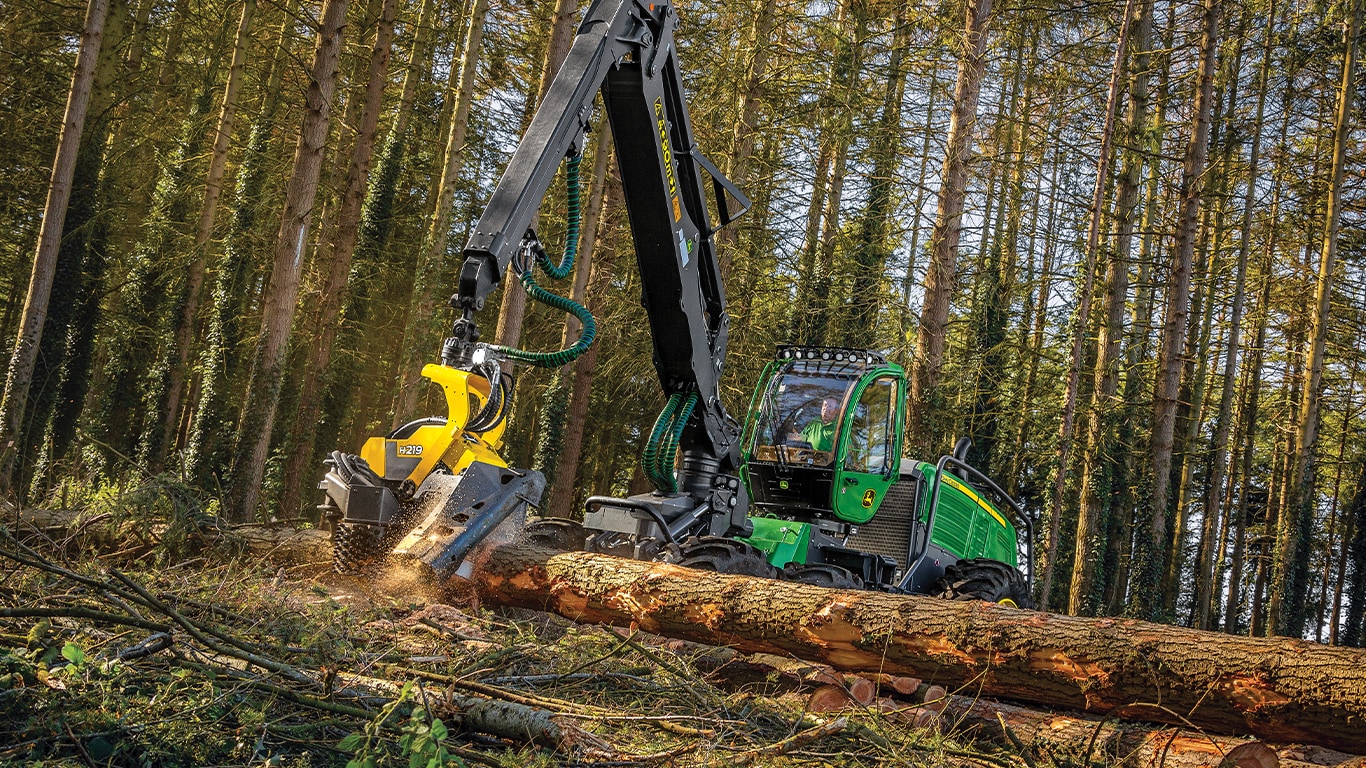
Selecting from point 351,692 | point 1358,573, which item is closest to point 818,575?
point 351,692

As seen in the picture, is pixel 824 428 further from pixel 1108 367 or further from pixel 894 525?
pixel 1108 367

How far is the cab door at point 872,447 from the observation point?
8867 mm

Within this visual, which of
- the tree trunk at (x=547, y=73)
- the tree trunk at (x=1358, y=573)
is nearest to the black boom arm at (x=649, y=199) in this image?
the tree trunk at (x=547, y=73)

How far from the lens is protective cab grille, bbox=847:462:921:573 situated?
9703 millimetres

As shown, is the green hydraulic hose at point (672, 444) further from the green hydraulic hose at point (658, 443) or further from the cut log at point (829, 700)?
the cut log at point (829, 700)

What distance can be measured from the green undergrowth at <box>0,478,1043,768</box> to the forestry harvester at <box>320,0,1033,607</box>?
721 mm

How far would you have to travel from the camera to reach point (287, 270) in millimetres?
12047

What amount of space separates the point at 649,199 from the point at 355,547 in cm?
296

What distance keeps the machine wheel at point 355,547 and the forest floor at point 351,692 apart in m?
0.38

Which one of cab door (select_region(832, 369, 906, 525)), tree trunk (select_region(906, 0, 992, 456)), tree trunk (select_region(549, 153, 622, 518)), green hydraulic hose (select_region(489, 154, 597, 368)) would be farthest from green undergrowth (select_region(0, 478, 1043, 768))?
tree trunk (select_region(549, 153, 622, 518))

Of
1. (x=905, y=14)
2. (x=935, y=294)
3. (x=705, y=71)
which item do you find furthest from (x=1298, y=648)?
(x=705, y=71)

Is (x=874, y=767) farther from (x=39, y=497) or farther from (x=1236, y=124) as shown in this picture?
(x=1236, y=124)

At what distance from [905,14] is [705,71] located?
11.2 feet

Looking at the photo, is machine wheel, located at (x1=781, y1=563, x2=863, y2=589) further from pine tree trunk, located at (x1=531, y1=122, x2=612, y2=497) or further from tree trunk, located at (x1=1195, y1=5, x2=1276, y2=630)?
tree trunk, located at (x1=1195, y1=5, x2=1276, y2=630)
